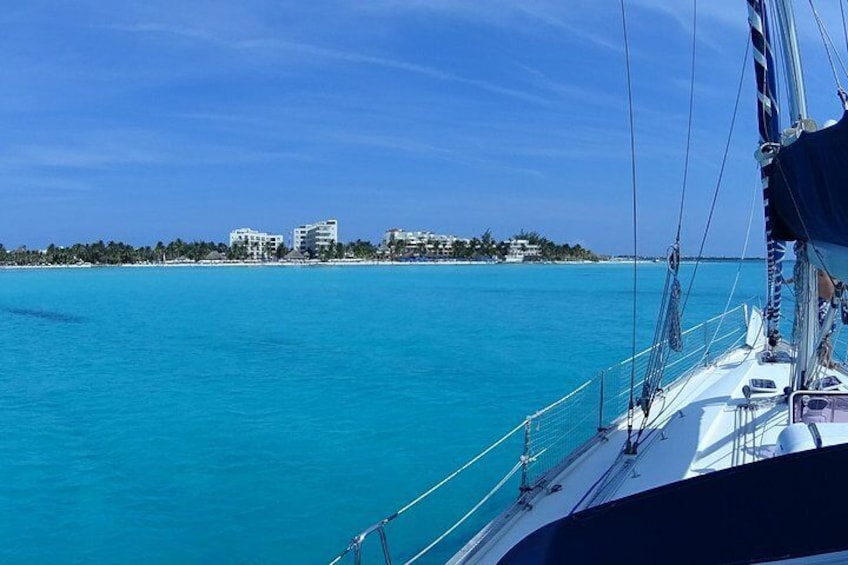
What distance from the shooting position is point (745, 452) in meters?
5.64

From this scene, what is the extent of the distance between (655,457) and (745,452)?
0.83m

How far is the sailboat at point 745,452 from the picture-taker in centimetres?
263

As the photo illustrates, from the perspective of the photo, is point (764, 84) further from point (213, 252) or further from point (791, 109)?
point (213, 252)

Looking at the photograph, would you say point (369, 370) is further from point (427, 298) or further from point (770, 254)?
point (427, 298)

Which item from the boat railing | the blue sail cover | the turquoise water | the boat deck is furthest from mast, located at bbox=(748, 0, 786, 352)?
the turquoise water

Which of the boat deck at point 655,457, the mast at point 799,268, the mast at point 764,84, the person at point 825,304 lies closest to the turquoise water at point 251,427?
the boat deck at point 655,457

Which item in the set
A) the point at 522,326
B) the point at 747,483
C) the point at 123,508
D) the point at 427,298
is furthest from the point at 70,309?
the point at 747,483

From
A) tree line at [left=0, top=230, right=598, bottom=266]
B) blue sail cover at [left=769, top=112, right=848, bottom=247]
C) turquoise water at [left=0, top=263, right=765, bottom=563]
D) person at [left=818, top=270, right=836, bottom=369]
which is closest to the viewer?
blue sail cover at [left=769, top=112, right=848, bottom=247]

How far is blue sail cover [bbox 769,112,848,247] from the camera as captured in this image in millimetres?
4012

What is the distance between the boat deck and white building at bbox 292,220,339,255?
178 metres

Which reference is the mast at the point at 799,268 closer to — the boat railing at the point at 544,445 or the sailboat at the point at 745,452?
the sailboat at the point at 745,452

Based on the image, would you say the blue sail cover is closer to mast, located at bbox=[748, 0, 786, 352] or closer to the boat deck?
mast, located at bbox=[748, 0, 786, 352]

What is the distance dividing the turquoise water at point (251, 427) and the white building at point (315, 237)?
15254cm

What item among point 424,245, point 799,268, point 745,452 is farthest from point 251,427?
point 424,245
